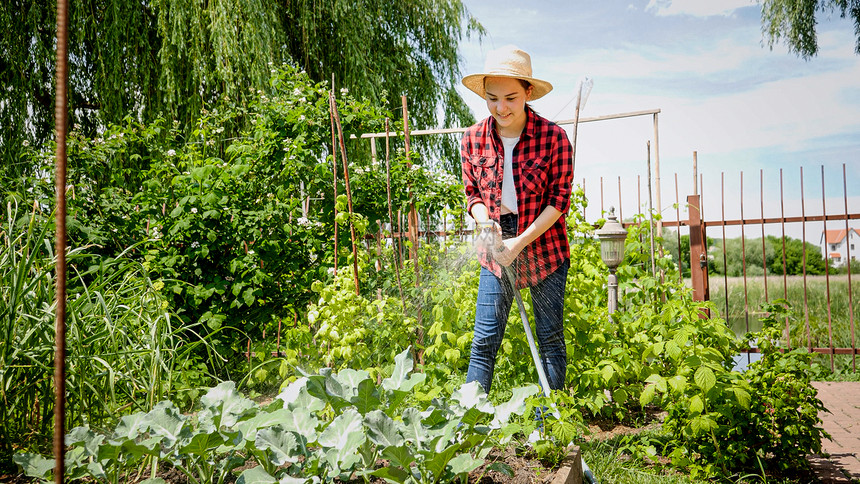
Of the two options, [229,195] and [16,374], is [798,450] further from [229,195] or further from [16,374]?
[229,195]

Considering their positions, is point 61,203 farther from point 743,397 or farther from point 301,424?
point 743,397

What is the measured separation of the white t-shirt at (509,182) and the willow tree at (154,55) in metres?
3.79

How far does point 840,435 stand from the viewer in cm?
323

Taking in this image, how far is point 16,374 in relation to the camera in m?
1.78

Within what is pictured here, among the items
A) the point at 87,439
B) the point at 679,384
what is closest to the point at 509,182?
the point at 679,384

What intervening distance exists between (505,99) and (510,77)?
0.27 ft

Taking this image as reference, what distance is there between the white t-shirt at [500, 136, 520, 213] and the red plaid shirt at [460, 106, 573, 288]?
0.05 ft

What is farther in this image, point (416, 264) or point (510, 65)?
point (416, 264)

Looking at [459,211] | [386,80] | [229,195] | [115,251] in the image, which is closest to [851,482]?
[459,211]

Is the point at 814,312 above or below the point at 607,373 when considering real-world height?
below

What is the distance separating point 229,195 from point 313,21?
317cm

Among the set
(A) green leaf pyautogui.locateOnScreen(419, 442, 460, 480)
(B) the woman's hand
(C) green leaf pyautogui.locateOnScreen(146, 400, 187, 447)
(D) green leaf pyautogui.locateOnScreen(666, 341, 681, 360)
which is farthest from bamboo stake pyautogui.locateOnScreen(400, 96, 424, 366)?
(C) green leaf pyautogui.locateOnScreen(146, 400, 187, 447)

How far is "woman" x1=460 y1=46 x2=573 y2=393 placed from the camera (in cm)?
219

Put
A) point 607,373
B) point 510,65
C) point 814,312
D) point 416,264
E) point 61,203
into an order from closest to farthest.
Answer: point 61,203 < point 510,65 < point 607,373 < point 416,264 < point 814,312
